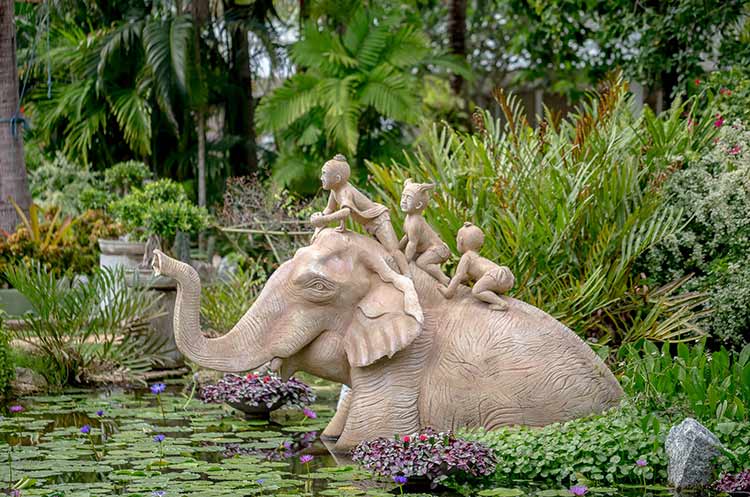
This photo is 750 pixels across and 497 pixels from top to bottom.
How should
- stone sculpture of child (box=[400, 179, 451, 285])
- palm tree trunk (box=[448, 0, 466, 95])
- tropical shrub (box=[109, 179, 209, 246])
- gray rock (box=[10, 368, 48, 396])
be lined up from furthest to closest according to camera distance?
palm tree trunk (box=[448, 0, 466, 95]), tropical shrub (box=[109, 179, 209, 246]), gray rock (box=[10, 368, 48, 396]), stone sculpture of child (box=[400, 179, 451, 285])

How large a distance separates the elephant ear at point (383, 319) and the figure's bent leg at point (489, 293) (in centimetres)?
43

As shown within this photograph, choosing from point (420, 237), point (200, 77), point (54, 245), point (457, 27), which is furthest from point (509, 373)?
point (457, 27)

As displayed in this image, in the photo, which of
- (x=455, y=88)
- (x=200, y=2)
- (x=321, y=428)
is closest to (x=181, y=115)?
(x=200, y=2)

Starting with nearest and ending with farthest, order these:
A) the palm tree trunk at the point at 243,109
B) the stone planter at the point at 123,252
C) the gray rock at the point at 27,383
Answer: the gray rock at the point at 27,383 → the stone planter at the point at 123,252 → the palm tree trunk at the point at 243,109

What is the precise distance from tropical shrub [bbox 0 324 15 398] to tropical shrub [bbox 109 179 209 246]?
2289 mm

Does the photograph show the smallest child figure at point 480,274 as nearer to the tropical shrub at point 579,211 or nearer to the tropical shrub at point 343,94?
the tropical shrub at point 579,211

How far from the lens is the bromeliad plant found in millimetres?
9125

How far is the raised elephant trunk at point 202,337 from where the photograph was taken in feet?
24.8

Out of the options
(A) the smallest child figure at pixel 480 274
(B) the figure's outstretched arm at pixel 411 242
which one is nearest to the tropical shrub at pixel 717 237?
(A) the smallest child figure at pixel 480 274

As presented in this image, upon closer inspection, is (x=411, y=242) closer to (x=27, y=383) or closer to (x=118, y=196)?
(x=27, y=383)

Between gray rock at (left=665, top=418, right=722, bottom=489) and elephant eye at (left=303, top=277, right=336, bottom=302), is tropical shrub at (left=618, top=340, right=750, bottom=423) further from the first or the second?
elephant eye at (left=303, top=277, right=336, bottom=302)

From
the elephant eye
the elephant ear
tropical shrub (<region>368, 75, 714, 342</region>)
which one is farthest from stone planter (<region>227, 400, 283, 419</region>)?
tropical shrub (<region>368, 75, 714, 342</region>)

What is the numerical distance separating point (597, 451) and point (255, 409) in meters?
3.09

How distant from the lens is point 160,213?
1176cm
